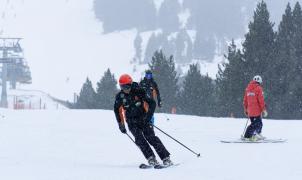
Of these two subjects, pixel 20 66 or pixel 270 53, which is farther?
pixel 20 66

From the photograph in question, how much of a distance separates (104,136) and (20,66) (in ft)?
325

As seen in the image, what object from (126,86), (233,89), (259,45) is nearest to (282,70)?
(259,45)

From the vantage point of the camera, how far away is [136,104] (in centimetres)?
954

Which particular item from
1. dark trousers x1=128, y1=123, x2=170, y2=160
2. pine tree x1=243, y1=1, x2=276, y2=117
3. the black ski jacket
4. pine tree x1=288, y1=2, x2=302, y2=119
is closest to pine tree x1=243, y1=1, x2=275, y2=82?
pine tree x1=243, y1=1, x2=276, y2=117

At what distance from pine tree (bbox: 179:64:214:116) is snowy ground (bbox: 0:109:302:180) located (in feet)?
135

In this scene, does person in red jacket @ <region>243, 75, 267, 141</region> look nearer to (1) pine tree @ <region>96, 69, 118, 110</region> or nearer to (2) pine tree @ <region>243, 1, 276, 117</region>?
(2) pine tree @ <region>243, 1, 276, 117</region>

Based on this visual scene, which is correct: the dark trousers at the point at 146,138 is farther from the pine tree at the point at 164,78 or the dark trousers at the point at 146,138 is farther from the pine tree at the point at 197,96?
the pine tree at the point at 164,78

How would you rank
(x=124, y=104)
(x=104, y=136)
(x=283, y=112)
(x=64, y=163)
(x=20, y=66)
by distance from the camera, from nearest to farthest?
(x=124, y=104) → (x=64, y=163) → (x=104, y=136) → (x=283, y=112) → (x=20, y=66)

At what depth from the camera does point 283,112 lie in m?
51.6

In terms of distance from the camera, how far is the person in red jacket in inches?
567

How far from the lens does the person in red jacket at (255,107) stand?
14.4 meters

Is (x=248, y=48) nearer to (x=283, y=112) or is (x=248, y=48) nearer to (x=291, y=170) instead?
(x=283, y=112)

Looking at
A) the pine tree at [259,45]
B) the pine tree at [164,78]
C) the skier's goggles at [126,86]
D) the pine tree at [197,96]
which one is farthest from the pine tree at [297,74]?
the skier's goggles at [126,86]

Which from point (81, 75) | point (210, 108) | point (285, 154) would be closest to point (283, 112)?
point (210, 108)
